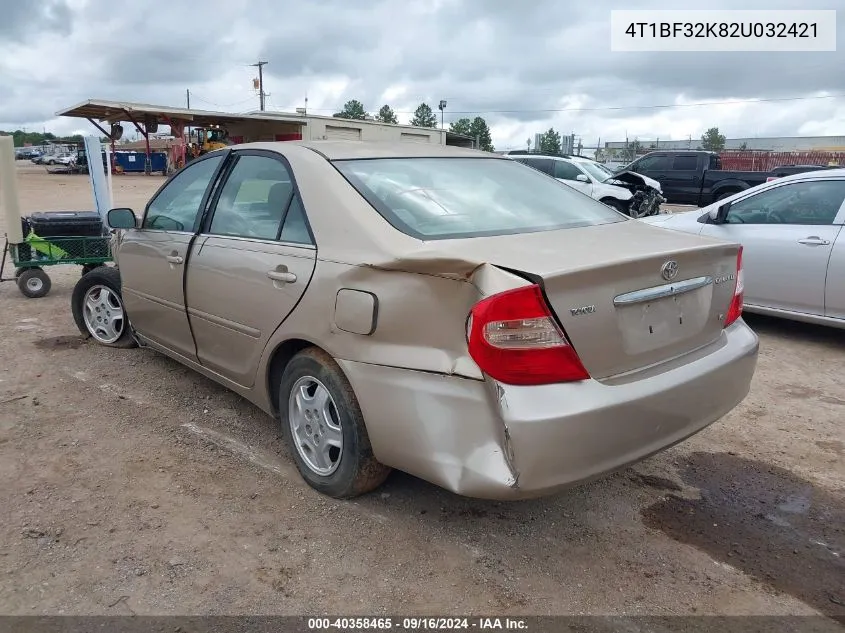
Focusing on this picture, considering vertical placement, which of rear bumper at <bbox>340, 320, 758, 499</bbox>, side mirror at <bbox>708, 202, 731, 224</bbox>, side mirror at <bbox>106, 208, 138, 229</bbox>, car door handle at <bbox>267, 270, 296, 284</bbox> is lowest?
rear bumper at <bbox>340, 320, 758, 499</bbox>

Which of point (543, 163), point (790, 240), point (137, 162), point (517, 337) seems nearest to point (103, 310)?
point (517, 337)

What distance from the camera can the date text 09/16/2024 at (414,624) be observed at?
89.5 inches

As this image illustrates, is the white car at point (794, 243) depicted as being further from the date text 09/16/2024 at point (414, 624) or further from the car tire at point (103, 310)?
the car tire at point (103, 310)

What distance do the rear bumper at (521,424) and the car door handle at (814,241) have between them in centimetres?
357

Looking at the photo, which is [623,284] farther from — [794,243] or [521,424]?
[794,243]

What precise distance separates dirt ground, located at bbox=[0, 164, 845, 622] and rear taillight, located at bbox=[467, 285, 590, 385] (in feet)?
2.80

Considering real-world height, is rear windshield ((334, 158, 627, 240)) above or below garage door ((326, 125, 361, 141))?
below

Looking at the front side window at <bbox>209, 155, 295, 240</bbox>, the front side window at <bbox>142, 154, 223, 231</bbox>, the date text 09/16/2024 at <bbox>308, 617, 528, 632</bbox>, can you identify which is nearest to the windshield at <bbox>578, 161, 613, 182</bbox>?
the front side window at <bbox>142, 154, 223, 231</bbox>

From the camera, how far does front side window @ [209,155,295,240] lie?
10.7ft

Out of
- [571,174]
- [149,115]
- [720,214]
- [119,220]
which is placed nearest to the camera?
[119,220]

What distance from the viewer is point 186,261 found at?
3.76 m

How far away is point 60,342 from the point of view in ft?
17.6

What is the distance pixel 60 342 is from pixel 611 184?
12.4 m

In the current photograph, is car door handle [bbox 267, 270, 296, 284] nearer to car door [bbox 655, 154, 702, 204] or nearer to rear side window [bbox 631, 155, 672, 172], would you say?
car door [bbox 655, 154, 702, 204]
